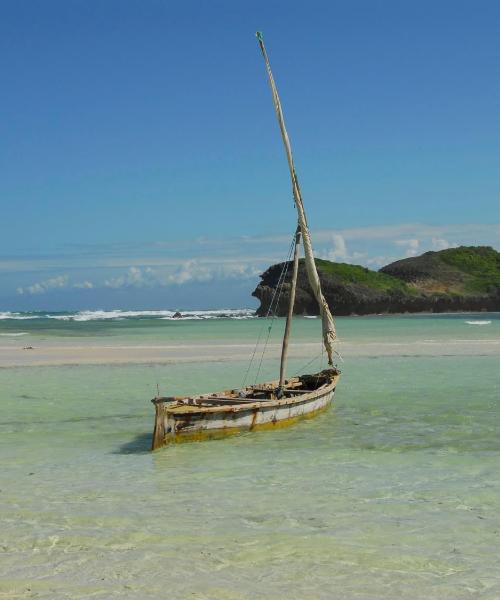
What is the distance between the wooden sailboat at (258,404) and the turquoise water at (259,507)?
0.40 metres

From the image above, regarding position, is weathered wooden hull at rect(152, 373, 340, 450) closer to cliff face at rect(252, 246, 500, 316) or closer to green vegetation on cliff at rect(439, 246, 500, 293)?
cliff face at rect(252, 246, 500, 316)

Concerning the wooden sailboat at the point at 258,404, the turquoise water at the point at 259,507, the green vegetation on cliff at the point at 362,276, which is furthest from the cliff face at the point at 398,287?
the turquoise water at the point at 259,507

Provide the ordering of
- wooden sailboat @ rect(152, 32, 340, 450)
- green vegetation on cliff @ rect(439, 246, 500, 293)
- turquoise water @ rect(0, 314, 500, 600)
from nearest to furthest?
turquoise water @ rect(0, 314, 500, 600) < wooden sailboat @ rect(152, 32, 340, 450) < green vegetation on cliff @ rect(439, 246, 500, 293)

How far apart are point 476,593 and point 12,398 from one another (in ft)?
71.7

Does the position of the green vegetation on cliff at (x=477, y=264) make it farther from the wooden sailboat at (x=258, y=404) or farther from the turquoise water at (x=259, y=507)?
the turquoise water at (x=259, y=507)

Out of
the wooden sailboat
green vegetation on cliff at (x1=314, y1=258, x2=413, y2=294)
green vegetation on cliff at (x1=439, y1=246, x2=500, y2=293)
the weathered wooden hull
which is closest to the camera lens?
the weathered wooden hull

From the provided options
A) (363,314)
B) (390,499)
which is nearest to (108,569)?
(390,499)

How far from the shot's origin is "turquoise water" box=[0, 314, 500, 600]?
8.60m

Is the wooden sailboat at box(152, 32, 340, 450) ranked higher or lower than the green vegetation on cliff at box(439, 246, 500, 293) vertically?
lower

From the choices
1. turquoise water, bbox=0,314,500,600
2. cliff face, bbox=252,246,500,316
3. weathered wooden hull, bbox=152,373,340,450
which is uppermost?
cliff face, bbox=252,246,500,316

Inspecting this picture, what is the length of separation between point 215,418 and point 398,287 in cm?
13452

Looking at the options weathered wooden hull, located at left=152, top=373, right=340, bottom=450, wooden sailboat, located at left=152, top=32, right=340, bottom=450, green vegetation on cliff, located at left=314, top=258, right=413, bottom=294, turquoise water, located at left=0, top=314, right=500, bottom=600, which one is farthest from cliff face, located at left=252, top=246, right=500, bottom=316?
turquoise water, located at left=0, top=314, right=500, bottom=600

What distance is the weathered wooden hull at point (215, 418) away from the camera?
16984 millimetres

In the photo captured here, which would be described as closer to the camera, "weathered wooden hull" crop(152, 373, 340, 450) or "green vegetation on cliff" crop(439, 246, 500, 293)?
"weathered wooden hull" crop(152, 373, 340, 450)
